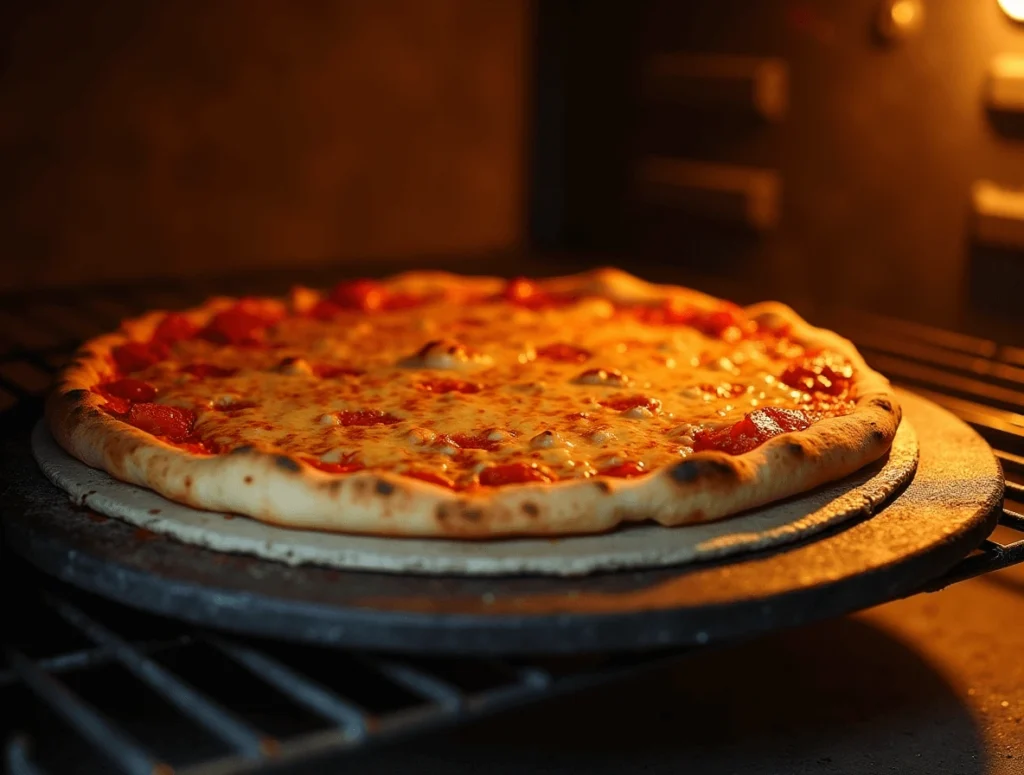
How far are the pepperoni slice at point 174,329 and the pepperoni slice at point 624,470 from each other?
50.4 inches

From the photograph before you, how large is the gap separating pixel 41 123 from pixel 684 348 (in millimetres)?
2348

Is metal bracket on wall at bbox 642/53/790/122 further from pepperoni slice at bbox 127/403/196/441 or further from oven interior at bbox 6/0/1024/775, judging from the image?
pepperoni slice at bbox 127/403/196/441

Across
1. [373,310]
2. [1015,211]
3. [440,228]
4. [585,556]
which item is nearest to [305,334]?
[373,310]

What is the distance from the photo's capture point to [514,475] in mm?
2074

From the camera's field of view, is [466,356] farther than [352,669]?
Yes

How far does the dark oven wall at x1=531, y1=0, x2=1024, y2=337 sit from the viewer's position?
352 centimetres

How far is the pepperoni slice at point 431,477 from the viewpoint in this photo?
6.73 feet

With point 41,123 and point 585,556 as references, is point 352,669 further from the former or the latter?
point 41,123

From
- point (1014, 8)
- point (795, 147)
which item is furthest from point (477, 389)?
point (795, 147)

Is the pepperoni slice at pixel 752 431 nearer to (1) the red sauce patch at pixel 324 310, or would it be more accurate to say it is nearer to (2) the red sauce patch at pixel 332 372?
(2) the red sauce patch at pixel 332 372

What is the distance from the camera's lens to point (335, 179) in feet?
16.1

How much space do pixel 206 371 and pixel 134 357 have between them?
7.8 inches

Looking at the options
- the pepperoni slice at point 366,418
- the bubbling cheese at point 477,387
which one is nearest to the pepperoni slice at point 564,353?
the bubbling cheese at point 477,387

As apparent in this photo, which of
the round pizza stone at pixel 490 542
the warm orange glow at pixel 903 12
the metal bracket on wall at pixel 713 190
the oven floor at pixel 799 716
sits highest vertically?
the warm orange glow at pixel 903 12
